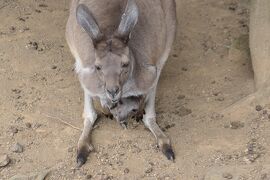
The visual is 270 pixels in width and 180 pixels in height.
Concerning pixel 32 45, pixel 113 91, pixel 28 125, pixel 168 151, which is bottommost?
pixel 32 45

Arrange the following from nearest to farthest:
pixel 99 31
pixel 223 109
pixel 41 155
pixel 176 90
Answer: pixel 99 31, pixel 41 155, pixel 223 109, pixel 176 90

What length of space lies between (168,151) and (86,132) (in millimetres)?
650

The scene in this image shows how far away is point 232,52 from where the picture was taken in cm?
547

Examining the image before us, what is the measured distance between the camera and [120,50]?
4.08m

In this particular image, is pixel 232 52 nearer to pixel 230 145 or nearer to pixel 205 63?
pixel 205 63

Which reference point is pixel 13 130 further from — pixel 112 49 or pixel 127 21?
pixel 127 21

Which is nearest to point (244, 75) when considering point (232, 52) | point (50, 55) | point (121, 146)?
point (232, 52)

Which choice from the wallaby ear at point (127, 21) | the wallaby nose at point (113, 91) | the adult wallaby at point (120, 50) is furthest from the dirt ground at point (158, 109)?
the wallaby ear at point (127, 21)

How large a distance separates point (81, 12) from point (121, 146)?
3.37 feet

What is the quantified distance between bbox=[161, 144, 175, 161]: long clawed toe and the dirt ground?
44mm

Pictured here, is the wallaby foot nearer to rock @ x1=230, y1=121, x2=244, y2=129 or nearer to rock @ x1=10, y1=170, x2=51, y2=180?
rock @ x1=10, y1=170, x2=51, y2=180

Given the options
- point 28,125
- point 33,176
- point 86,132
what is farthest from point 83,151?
point 28,125

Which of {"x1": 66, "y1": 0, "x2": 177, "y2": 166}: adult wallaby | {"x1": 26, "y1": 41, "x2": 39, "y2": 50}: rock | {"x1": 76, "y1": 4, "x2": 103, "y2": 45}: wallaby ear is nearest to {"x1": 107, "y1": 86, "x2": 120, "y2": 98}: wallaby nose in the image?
{"x1": 66, "y1": 0, "x2": 177, "y2": 166}: adult wallaby

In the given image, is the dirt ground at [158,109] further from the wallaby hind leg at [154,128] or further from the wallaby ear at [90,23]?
the wallaby ear at [90,23]
